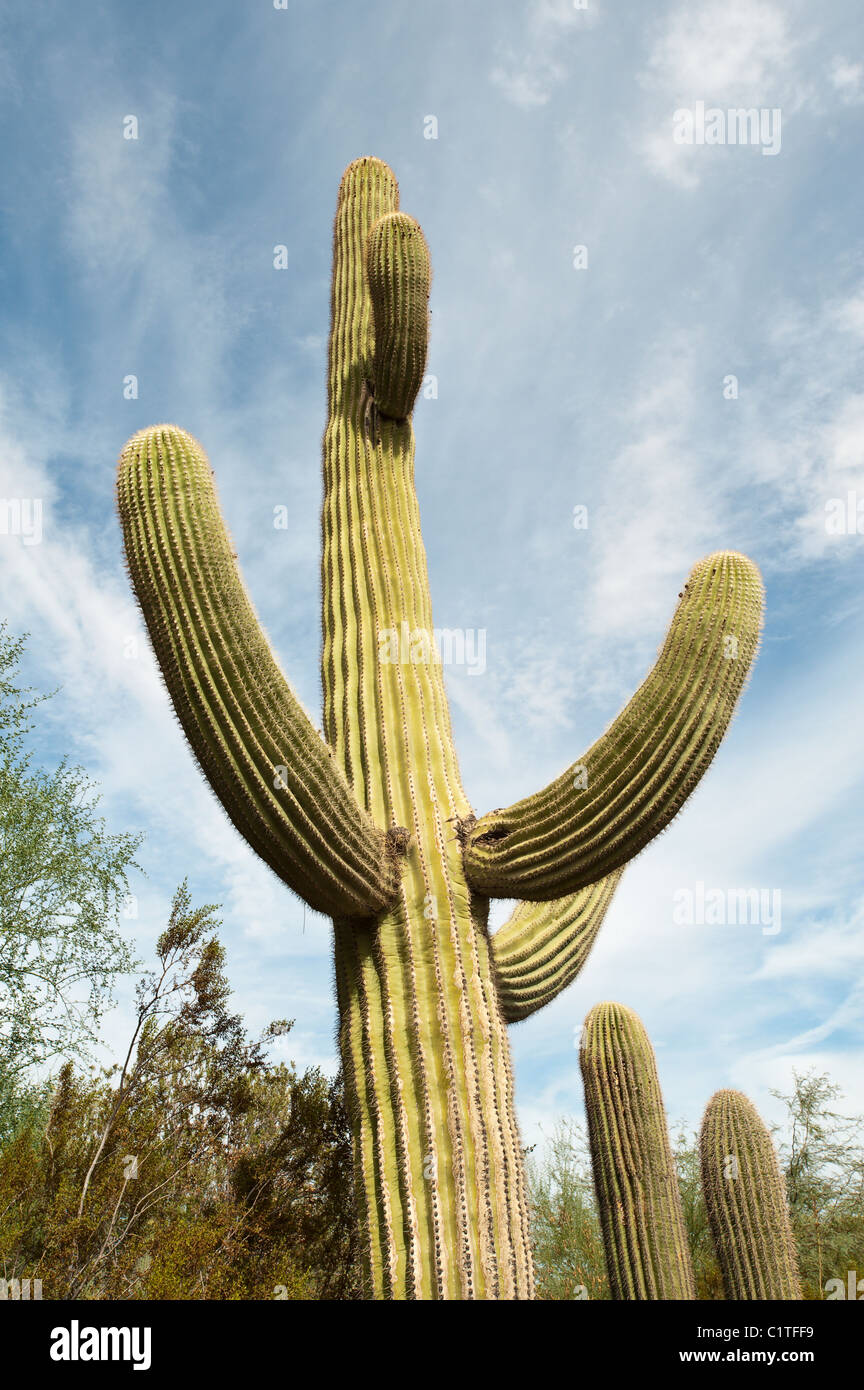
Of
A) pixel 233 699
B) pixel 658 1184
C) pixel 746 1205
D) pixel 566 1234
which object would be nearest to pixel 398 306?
pixel 233 699

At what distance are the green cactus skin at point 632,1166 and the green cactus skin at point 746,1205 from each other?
0.46 m

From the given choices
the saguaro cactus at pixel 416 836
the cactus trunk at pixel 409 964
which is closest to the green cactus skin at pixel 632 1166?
the saguaro cactus at pixel 416 836

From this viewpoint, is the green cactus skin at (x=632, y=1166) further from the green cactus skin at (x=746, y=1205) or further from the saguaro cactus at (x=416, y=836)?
the saguaro cactus at (x=416, y=836)

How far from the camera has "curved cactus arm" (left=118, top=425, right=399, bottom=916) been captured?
2.77 metres

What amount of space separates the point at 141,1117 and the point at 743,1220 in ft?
15.1

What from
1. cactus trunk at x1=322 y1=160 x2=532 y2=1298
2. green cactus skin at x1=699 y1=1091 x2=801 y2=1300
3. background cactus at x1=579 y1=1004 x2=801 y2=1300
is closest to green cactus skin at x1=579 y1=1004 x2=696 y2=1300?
background cactus at x1=579 y1=1004 x2=801 y2=1300

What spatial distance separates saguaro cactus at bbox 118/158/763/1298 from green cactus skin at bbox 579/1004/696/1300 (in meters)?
2.18

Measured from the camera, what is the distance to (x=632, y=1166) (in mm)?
5012

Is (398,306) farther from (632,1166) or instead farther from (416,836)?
(632,1166)

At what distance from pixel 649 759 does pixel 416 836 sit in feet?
2.97

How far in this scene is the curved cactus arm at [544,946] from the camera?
333 centimetres

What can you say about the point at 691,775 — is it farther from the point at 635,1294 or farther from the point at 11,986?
the point at 11,986
